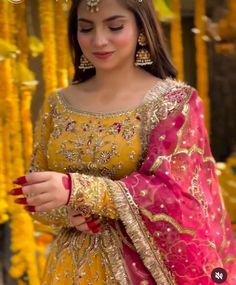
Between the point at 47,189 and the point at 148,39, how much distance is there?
378 mm

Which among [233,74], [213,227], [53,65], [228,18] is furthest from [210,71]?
[213,227]

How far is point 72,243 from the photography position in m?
1.37

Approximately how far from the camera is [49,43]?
2.14 meters

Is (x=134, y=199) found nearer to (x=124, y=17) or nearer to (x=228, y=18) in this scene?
(x=124, y=17)

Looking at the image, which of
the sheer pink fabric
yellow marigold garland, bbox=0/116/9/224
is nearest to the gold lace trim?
the sheer pink fabric

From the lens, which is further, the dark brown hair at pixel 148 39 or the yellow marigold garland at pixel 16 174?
the yellow marigold garland at pixel 16 174

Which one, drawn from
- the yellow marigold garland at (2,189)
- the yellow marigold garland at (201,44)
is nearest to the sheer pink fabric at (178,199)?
the yellow marigold garland at (2,189)

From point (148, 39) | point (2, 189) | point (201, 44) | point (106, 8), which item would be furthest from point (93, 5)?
point (201, 44)

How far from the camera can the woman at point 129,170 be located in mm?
1248

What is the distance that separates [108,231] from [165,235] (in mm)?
123

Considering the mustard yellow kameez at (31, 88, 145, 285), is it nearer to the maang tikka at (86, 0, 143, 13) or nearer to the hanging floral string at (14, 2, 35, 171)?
the maang tikka at (86, 0, 143, 13)

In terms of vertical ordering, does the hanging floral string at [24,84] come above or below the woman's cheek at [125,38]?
below

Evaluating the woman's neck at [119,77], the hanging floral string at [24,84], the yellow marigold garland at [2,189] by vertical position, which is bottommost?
the yellow marigold garland at [2,189]

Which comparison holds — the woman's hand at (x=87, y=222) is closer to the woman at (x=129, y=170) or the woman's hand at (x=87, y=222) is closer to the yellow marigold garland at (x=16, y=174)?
the woman at (x=129, y=170)
